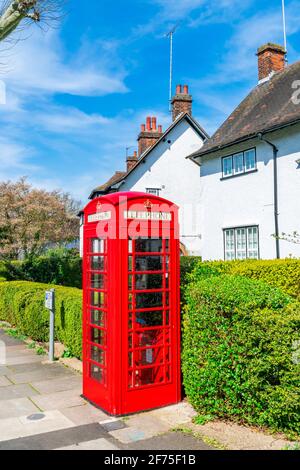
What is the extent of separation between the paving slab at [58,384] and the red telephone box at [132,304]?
31.8 inches

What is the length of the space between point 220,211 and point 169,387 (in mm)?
12808

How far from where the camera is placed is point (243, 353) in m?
4.83

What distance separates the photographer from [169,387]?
585cm

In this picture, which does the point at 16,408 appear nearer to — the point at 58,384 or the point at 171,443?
the point at 58,384

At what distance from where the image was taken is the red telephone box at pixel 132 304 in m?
5.42

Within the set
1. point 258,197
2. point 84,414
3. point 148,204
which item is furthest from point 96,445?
point 258,197

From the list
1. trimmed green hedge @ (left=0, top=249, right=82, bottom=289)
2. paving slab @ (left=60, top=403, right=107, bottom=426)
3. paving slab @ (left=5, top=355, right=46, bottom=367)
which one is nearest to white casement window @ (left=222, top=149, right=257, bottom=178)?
trimmed green hedge @ (left=0, top=249, right=82, bottom=289)

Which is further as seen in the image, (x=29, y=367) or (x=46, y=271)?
(x=46, y=271)

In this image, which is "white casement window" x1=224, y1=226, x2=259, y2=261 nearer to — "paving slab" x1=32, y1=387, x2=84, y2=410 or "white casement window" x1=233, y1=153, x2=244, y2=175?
"white casement window" x1=233, y1=153, x2=244, y2=175

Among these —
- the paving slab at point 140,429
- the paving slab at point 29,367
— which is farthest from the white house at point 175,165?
the paving slab at point 140,429

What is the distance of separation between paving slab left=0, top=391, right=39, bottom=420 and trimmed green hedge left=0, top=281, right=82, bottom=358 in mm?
2034

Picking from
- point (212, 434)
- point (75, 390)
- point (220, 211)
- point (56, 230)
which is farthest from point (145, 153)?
point (212, 434)

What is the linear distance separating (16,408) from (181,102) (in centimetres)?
2374
